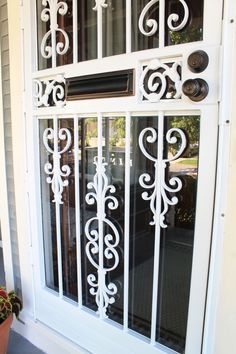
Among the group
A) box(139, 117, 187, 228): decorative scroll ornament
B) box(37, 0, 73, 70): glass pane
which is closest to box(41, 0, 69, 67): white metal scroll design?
box(37, 0, 73, 70): glass pane

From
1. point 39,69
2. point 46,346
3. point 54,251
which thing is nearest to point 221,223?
point 54,251

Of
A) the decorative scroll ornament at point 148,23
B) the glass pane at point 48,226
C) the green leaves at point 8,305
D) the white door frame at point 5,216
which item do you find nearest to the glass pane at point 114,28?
the decorative scroll ornament at point 148,23

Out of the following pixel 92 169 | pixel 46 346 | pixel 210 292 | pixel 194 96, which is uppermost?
pixel 194 96

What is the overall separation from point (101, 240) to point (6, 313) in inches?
28.3

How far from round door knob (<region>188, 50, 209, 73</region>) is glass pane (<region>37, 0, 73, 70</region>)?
0.66 metres

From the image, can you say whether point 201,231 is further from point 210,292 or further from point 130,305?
point 130,305

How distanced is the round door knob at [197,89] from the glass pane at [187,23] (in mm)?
166

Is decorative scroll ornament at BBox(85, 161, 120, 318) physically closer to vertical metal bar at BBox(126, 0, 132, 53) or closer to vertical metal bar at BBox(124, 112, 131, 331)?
vertical metal bar at BBox(124, 112, 131, 331)

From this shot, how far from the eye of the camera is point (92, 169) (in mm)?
1500

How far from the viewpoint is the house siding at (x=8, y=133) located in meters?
1.74

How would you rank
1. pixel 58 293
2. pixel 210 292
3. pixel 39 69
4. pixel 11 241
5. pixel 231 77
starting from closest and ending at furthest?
pixel 231 77 < pixel 210 292 < pixel 39 69 < pixel 58 293 < pixel 11 241

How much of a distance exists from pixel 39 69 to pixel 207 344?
1492 millimetres

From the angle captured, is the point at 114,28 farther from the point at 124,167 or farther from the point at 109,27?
the point at 124,167

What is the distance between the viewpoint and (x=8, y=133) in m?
1.83
